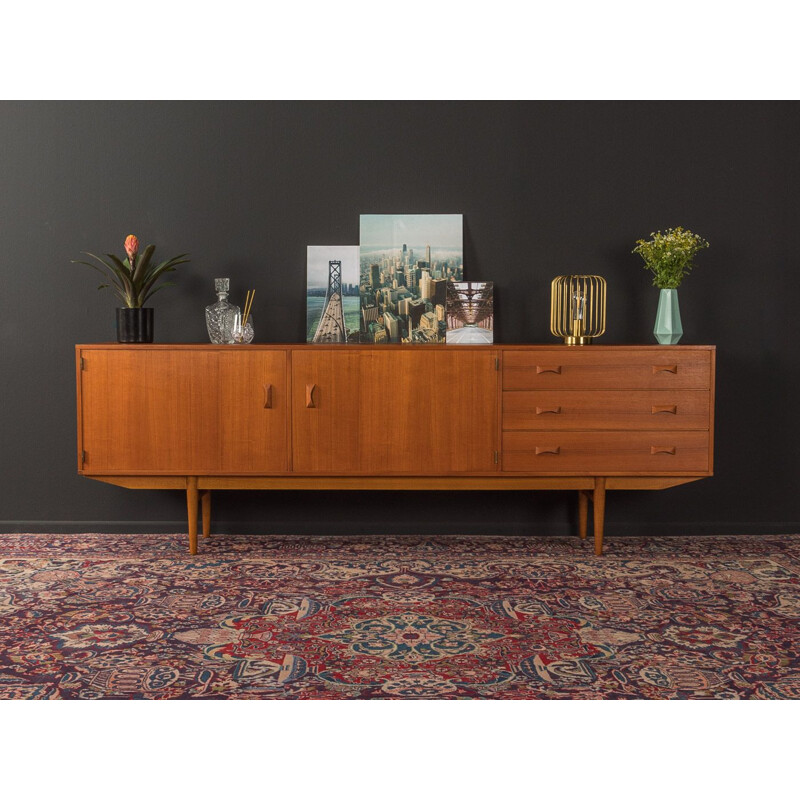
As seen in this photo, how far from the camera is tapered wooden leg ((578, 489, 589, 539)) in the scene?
436 centimetres

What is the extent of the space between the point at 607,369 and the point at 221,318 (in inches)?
75.4

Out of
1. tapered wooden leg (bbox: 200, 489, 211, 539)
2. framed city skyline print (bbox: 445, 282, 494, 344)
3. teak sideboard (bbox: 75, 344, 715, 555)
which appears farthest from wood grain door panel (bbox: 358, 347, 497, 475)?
tapered wooden leg (bbox: 200, 489, 211, 539)

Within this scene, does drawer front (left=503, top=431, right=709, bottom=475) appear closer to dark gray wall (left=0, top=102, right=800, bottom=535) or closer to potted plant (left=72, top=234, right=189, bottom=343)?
dark gray wall (left=0, top=102, right=800, bottom=535)

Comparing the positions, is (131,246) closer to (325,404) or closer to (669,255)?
(325,404)

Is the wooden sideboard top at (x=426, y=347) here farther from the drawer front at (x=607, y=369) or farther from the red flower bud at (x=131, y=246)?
the red flower bud at (x=131, y=246)

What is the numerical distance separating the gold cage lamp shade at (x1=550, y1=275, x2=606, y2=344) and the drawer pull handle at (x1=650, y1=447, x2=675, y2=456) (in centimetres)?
61

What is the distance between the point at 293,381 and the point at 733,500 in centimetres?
244

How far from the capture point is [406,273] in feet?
14.6

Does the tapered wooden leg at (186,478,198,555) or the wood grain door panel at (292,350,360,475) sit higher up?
the wood grain door panel at (292,350,360,475)

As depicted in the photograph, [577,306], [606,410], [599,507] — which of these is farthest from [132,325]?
[599,507]

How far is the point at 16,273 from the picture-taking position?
4527mm

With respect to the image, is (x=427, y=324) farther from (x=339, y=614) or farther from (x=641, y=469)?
(x=339, y=614)

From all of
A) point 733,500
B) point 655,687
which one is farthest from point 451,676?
point 733,500

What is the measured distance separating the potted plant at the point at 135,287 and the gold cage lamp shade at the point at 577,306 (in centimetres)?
192
